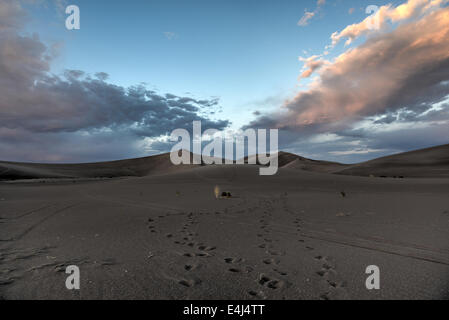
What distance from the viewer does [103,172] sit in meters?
62.5

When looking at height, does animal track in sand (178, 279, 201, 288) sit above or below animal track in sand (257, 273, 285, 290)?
above

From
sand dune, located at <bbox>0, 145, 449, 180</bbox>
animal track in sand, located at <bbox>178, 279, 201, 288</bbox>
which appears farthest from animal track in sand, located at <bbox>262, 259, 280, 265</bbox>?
sand dune, located at <bbox>0, 145, 449, 180</bbox>

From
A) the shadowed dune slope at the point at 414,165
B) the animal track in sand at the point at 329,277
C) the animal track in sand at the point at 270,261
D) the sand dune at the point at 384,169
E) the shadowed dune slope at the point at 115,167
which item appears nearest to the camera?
the animal track in sand at the point at 329,277

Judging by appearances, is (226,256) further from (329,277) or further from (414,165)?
(414,165)

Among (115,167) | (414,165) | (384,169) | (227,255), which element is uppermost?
(115,167)

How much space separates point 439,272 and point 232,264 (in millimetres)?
2892

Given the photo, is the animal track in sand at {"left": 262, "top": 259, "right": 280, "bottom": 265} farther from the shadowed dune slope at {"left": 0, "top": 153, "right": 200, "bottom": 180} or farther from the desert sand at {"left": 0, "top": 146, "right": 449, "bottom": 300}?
the shadowed dune slope at {"left": 0, "top": 153, "right": 200, "bottom": 180}

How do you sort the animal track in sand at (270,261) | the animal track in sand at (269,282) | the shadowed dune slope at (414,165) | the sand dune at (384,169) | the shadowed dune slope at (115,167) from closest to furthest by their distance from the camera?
the animal track in sand at (269,282), the animal track in sand at (270,261), the shadowed dune slope at (414,165), the sand dune at (384,169), the shadowed dune slope at (115,167)

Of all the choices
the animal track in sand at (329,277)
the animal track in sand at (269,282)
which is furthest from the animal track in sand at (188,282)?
the animal track in sand at (329,277)

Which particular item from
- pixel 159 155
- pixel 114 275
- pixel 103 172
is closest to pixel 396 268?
pixel 114 275

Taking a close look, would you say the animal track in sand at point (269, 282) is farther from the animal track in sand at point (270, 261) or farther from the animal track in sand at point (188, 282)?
the animal track in sand at point (188, 282)

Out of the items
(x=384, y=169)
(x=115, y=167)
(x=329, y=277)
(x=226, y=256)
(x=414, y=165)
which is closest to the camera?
(x=329, y=277)

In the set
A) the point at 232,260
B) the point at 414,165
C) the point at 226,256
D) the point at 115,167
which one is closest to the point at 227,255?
the point at 226,256
